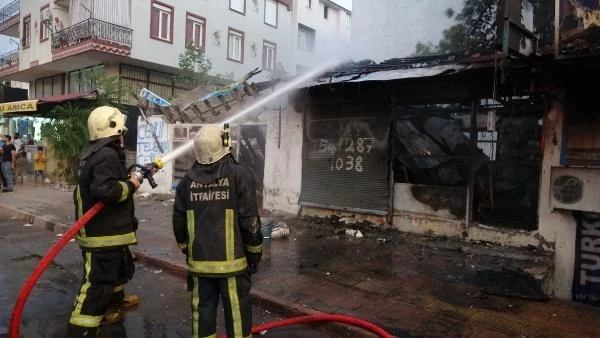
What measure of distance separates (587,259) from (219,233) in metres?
5.52

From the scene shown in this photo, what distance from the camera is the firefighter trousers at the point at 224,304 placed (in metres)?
2.99

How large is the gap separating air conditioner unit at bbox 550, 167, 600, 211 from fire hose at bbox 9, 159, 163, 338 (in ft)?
17.5

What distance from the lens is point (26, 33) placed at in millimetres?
24109

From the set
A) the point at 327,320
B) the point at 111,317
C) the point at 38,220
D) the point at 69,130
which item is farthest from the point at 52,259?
the point at 69,130

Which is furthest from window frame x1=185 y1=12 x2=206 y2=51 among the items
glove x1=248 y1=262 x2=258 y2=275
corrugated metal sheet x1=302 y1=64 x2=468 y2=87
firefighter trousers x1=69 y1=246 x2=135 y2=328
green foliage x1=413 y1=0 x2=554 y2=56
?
glove x1=248 y1=262 x2=258 y2=275

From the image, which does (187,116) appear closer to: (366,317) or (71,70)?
(366,317)

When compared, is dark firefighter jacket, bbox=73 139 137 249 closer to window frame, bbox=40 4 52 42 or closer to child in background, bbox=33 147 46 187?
child in background, bbox=33 147 46 187

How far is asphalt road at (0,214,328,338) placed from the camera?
418 cm

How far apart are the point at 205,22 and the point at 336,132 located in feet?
53.2

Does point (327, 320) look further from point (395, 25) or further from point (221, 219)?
point (395, 25)

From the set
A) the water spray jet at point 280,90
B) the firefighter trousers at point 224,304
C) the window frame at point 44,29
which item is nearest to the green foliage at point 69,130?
the water spray jet at point 280,90

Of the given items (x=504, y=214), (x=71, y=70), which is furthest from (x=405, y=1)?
(x=71, y=70)

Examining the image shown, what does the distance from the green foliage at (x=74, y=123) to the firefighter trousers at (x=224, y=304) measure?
517 inches

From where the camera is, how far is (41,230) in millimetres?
8891
